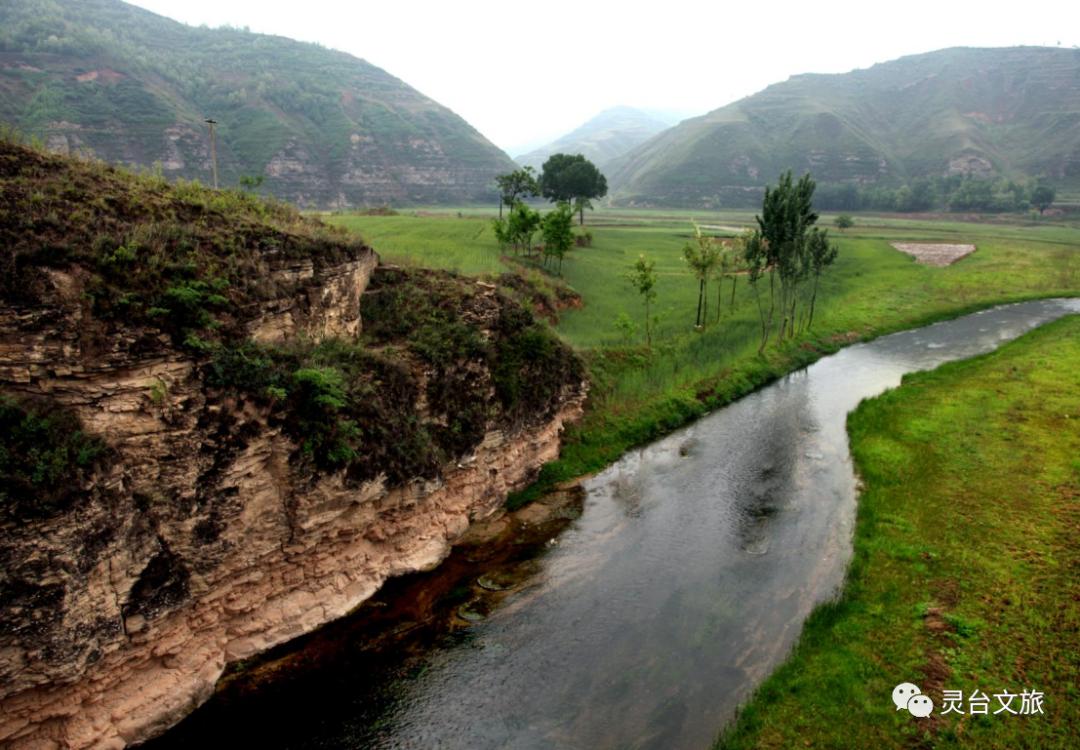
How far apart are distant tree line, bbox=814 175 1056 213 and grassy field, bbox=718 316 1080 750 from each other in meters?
111

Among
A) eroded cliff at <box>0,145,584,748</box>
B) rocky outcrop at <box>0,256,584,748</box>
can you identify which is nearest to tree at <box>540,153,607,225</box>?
eroded cliff at <box>0,145,584,748</box>

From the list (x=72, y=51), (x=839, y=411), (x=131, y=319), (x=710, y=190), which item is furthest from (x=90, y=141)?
(x=710, y=190)

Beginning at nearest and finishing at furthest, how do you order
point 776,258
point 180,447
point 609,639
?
point 180,447
point 609,639
point 776,258

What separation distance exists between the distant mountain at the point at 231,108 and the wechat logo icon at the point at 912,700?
288 feet

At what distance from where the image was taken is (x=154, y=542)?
1499cm

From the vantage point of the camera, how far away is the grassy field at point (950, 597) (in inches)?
571

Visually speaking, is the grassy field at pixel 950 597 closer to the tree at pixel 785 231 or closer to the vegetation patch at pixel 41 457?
the tree at pixel 785 231

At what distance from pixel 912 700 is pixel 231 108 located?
133199 millimetres

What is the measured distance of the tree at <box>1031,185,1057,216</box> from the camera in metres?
112

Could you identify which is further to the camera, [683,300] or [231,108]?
[231,108]

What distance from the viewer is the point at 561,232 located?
161 feet

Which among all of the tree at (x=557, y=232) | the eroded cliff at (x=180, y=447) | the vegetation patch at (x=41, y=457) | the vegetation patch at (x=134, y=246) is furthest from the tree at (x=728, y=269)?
the vegetation patch at (x=41, y=457)

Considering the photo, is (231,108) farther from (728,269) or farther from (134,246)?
(134,246)

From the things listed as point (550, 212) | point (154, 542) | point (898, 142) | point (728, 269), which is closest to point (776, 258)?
point (728, 269)
